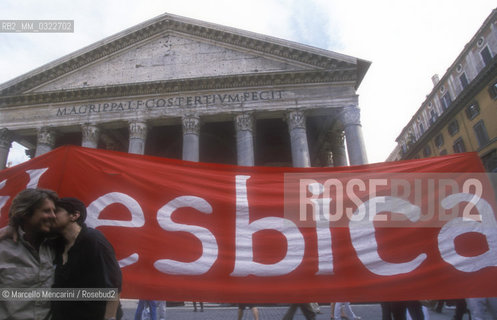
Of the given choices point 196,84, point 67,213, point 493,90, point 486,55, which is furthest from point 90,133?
point 486,55

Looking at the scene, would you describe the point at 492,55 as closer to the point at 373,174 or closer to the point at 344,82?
the point at 344,82

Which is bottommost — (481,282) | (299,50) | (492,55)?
(481,282)

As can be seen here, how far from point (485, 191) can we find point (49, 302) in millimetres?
4005

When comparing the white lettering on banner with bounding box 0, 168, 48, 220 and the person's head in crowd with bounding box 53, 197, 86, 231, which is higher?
the white lettering on banner with bounding box 0, 168, 48, 220

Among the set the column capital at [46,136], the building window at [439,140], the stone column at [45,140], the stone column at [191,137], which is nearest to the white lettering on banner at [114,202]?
the stone column at [191,137]

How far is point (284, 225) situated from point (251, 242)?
38 cm

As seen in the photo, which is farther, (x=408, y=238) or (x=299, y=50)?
(x=299, y=50)

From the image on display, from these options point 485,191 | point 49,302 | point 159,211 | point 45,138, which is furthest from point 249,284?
point 45,138

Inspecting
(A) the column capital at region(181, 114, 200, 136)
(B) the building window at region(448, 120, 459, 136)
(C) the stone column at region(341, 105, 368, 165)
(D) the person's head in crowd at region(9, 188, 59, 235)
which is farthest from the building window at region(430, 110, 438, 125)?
(D) the person's head in crowd at region(9, 188, 59, 235)

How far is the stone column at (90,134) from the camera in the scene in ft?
50.3

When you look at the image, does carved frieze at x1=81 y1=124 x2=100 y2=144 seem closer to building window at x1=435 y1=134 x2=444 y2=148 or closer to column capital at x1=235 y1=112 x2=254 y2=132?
column capital at x1=235 y1=112 x2=254 y2=132

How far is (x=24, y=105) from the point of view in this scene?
16.6 meters

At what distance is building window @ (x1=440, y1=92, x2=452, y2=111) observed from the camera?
28177mm

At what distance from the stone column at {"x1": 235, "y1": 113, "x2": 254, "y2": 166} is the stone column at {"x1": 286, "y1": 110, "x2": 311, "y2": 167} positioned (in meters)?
1.92
